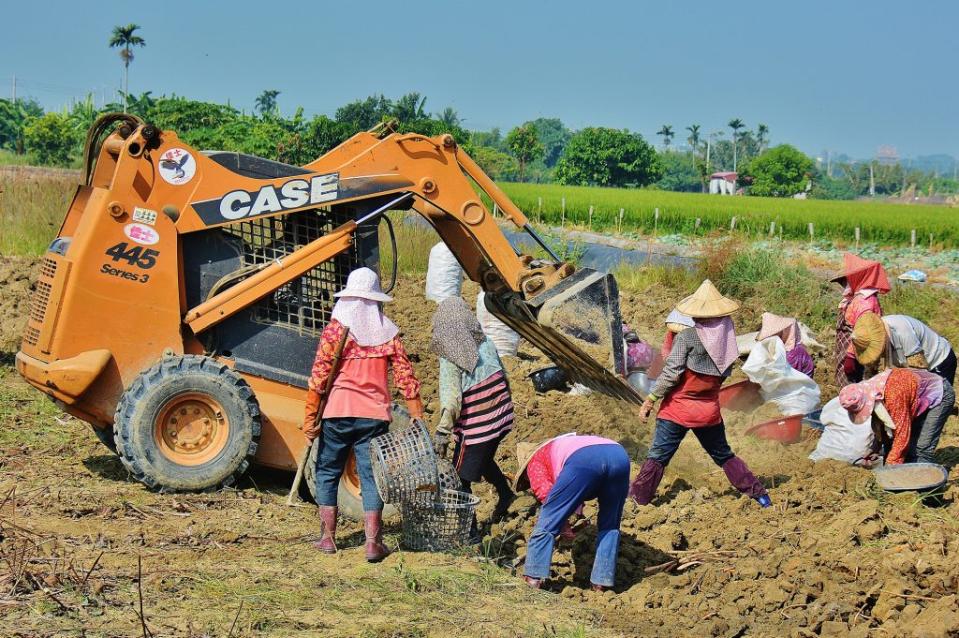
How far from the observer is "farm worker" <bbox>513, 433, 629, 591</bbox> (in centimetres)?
554

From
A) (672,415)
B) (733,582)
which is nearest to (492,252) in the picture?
(672,415)

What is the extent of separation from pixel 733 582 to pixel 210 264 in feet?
13.2

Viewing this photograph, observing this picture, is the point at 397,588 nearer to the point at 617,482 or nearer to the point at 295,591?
the point at 295,591

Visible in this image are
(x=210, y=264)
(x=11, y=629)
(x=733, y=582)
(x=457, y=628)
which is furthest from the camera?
(x=210, y=264)

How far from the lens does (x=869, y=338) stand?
7633 mm

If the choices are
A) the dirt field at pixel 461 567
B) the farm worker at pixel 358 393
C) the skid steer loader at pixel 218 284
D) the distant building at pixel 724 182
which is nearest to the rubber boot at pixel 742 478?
the dirt field at pixel 461 567

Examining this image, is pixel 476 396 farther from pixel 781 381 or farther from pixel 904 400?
pixel 781 381

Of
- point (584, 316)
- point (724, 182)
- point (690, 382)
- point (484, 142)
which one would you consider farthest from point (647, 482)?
point (484, 142)

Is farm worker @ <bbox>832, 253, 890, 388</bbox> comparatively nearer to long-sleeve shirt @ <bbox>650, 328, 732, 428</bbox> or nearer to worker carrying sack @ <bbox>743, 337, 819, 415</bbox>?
worker carrying sack @ <bbox>743, 337, 819, 415</bbox>

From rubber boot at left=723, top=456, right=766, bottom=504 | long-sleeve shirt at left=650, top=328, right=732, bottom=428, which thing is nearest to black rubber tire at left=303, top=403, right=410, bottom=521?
long-sleeve shirt at left=650, top=328, right=732, bottom=428

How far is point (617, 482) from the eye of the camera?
18.5 ft

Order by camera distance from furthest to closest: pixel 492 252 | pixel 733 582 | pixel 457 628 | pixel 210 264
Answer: pixel 492 252, pixel 210 264, pixel 733 582, pixel 457 628

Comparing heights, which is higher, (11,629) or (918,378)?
(918,378)

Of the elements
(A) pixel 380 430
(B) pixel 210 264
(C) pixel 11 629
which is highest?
(B) pixel 210 264
